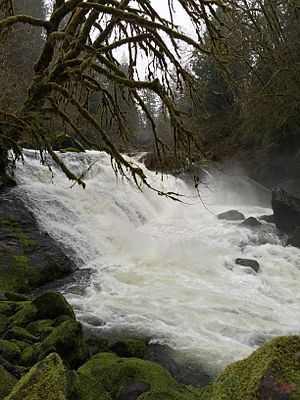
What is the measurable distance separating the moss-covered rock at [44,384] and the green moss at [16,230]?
7239mm

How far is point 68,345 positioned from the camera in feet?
15.7

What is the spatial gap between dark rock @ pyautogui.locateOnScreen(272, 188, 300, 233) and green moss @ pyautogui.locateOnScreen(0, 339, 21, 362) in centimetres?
1135

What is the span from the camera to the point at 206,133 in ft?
89.3

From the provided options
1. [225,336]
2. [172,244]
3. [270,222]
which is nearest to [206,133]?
[270,222]

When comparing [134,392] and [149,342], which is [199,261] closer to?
[149,342]

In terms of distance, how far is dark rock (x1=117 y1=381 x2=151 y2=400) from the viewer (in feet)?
11.9

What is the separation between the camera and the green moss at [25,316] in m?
5.98

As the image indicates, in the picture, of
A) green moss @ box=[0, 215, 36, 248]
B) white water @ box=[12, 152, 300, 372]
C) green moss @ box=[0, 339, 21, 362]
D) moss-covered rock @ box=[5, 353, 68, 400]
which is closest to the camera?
moss-covered rock @ box=[5, 353, 68, 400]

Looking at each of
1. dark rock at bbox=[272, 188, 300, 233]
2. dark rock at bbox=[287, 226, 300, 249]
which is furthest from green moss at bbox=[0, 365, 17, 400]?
dark rock at bbox=[272, 188, 300, 233]

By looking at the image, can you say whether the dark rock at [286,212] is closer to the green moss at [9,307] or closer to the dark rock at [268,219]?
the dark rock at [268,219]

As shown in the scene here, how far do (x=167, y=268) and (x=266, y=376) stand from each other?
7959mm

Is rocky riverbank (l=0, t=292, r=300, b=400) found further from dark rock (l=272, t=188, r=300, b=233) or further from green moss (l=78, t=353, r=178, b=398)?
dark rock (l=272, t=188, r=300, b=233)

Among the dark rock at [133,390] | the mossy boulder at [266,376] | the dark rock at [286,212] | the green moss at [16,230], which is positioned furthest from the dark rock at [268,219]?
the mossy boulder at [266,376]

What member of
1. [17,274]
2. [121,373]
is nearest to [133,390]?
[121,373]
